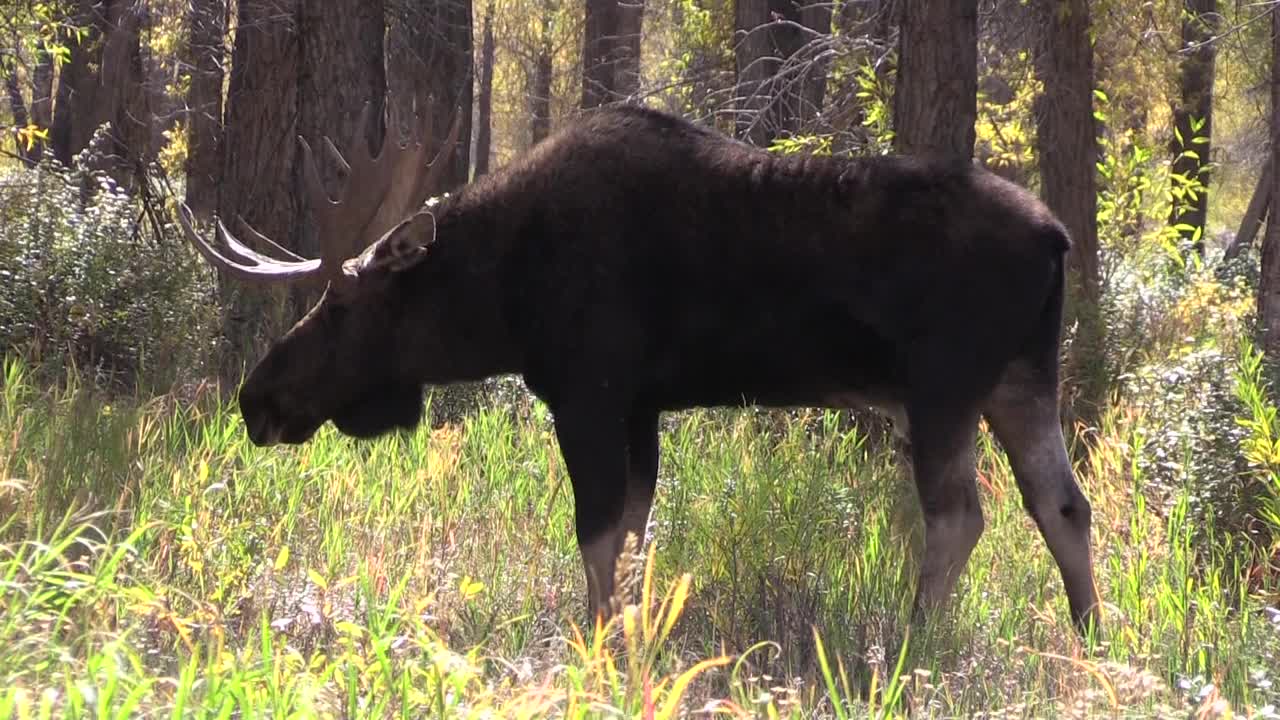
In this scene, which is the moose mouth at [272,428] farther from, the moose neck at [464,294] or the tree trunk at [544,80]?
the tree trunk at [544,80]

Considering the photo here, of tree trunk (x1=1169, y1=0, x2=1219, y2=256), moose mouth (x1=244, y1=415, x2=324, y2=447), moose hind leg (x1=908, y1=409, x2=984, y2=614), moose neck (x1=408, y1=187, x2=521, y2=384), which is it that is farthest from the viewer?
tree trunk (x1=1169, y1=0, x2=1219, y2=256)

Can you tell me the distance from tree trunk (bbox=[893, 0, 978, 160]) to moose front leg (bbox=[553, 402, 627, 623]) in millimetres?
2985

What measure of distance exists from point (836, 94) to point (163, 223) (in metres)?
5.44

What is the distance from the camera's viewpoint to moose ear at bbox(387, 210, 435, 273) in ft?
19.7

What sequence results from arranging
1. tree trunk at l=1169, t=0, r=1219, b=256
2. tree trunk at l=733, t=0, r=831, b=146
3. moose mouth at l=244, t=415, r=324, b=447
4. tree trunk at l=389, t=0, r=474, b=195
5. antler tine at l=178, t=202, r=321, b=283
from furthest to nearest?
1. tree trunk at l=1169, t=0, r=1219, b=256
2. tree trunk at l=389, t=0, r=474, b=195
3. tree trunk at l=733, t=0, r=831, b=146
4. moose mouth at l=244, t=415, r=324, b=447
5. antler tine at l=178, t=202, r=321, b=283

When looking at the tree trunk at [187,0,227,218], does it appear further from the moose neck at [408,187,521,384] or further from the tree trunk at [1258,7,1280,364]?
the tree trunk at [1258,7,1280,364]

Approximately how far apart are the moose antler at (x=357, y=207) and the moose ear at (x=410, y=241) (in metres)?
0.26

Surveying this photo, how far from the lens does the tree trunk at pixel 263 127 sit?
10.9m

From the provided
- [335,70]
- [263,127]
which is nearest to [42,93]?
[263,127]

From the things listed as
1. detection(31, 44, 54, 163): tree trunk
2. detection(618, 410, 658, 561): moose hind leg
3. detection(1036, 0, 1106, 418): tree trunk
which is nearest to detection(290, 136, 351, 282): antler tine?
detection(618, 410, 658, 561): moose hind leg

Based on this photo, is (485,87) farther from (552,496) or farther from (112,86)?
(552,496)

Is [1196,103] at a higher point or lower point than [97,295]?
higher

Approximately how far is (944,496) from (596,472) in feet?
4.27

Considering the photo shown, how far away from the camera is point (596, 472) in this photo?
589 cm
